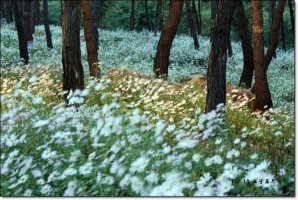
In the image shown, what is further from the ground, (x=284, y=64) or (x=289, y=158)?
(x=289, y=158)

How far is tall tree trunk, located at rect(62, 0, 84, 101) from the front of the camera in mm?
8953

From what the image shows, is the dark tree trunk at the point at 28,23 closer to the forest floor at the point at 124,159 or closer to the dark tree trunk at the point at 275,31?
the dark tree trunk at the point at 275,31

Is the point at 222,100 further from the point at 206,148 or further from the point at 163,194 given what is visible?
the point at 163,194

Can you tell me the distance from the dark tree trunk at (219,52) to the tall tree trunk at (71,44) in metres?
2.66

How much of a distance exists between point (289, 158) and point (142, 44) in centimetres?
2155

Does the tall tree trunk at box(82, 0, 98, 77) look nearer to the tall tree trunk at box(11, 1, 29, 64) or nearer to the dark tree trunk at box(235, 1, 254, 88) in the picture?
the tall tree trunk at box(11, 1, 29, 64)

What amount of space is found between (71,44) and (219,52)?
9.56ft

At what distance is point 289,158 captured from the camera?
6215 millimetres

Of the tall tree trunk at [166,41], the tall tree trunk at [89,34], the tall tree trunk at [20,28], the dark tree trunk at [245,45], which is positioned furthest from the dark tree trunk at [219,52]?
the tall tree trunk at [20,28]

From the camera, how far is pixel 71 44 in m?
9.16

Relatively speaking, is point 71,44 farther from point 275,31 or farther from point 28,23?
point 28,23

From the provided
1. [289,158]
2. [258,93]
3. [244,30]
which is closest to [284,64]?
[244,30]

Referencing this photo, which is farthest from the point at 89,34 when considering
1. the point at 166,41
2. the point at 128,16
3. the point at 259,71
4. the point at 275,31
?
the point at 128,16

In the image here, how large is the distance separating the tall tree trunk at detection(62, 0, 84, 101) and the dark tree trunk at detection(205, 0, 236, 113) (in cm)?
266
